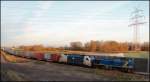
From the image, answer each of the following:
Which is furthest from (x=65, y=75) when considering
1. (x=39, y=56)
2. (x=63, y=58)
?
(x=39, y=56)

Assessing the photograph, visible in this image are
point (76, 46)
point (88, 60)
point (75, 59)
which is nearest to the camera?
point (88, 60)

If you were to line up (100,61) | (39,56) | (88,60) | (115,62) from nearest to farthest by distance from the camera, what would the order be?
1. (115,62)
2. (100,61)
3. (88,60)
4. (39,56)

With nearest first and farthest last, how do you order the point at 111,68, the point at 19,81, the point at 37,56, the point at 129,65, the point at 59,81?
the point at 19,81, the point at 59,81, the point at 129,65, the point at 111,68, the point at 37,56

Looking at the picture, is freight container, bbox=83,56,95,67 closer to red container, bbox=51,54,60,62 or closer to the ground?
the ground

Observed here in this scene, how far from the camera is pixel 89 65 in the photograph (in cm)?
3697

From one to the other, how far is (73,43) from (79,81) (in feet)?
365

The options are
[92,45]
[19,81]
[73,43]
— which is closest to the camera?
[19,81]

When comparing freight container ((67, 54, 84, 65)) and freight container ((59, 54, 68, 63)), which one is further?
freight container ((59, 54, 68, 63))

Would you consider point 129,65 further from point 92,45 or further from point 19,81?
point 92,45

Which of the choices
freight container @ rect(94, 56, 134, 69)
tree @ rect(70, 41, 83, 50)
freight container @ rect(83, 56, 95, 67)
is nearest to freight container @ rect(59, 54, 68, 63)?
freight container @ rect(83, 56, 95, 67)

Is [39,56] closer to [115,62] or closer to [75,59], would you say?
[75,59]

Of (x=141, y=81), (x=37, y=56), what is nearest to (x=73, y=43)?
(x=37, y=56)

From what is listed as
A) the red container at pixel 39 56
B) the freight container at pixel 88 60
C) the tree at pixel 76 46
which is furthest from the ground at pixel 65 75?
the tree at pixel 76 46

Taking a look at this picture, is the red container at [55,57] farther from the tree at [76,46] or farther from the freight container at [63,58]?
the tree at [76,46]
